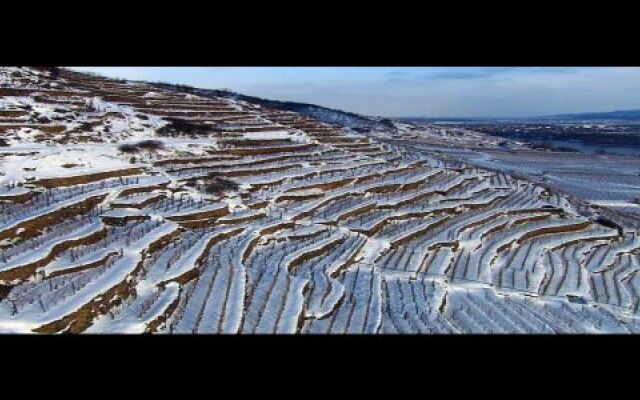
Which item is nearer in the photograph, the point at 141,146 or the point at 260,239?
the point at 260,239

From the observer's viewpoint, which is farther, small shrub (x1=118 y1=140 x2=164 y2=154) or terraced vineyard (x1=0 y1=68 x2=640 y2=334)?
small shrub (x1=118 y1=140 x2=164 y2=154)

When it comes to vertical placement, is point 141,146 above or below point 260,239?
above

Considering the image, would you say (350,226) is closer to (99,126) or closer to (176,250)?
(176,250)

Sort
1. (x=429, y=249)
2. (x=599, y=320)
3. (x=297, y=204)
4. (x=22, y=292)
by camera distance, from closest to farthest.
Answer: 1. (x=22, y=292)
2. (x=599, y=320)
3. (x=429, y=249)
4. (x=297, y=204)

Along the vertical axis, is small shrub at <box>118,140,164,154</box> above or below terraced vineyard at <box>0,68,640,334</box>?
above

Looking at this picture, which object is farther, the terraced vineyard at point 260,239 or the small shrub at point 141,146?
the small shrub at point 141,146

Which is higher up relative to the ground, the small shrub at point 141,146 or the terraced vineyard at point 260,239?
the small shrub at point 141,146
